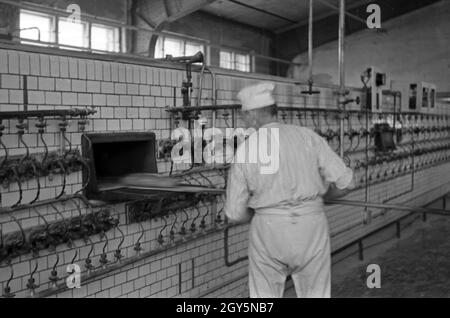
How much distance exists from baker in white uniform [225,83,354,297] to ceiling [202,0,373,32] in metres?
7.54

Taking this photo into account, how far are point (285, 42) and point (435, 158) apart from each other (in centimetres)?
507

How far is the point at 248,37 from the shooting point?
1201 centimetres

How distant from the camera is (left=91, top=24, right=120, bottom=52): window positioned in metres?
8.46

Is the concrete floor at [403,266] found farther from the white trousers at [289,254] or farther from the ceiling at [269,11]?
the ceiling at [269,11]

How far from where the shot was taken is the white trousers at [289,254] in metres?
2.39

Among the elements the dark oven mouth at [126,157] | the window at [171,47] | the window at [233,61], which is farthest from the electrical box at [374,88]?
the window at [233,61]

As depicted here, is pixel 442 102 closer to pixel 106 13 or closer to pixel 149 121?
pixel 106 13

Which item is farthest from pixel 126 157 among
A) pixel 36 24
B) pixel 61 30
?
pixel 61 30

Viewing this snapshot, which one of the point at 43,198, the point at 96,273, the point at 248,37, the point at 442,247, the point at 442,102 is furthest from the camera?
the point at 248,37

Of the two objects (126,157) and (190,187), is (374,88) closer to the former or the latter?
(126,157)

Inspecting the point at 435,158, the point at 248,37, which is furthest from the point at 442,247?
the point at 248,37

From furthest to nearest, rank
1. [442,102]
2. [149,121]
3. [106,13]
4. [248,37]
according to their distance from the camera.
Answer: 1. [248,37]
2. [442,102]
3. [106,13]
4. [149,121]

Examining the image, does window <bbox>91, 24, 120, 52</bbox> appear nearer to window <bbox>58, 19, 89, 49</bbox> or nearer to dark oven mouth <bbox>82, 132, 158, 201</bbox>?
window <bbox>58, 19, 89, 49</bbox>

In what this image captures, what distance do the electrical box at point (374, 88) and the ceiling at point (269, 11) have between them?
339cm
